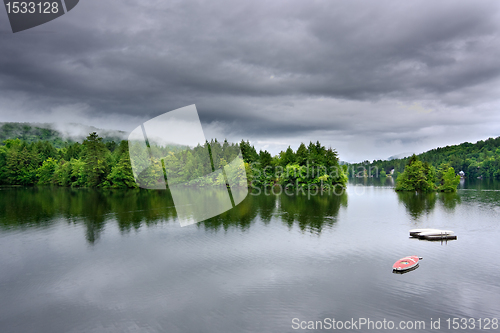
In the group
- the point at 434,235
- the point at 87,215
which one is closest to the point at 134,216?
the point at 87,215

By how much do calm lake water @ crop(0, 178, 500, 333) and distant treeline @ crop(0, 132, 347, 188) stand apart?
165 feet

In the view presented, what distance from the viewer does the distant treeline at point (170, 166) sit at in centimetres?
8556

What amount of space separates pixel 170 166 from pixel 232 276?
81942mm

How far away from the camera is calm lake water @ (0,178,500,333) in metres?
14.6

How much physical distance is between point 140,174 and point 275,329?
280ft

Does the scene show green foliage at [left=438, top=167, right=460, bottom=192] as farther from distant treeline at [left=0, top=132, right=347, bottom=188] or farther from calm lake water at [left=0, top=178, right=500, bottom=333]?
calm lake water at [left=0, top=178, right=500, bottom=333]

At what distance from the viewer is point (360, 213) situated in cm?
4459

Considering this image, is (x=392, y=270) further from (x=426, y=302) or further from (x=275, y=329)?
(x=275, y=329)

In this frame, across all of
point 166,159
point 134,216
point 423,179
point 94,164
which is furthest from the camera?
point 166,159

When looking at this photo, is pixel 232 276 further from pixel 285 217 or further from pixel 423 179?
pixel 423 179

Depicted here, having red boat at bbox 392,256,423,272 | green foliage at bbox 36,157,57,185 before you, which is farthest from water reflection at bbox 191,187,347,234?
green foliage at bbox 36,157,57,185

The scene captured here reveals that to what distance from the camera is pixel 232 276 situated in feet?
63.5

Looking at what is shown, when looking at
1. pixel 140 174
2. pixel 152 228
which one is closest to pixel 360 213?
pixel 152 228
